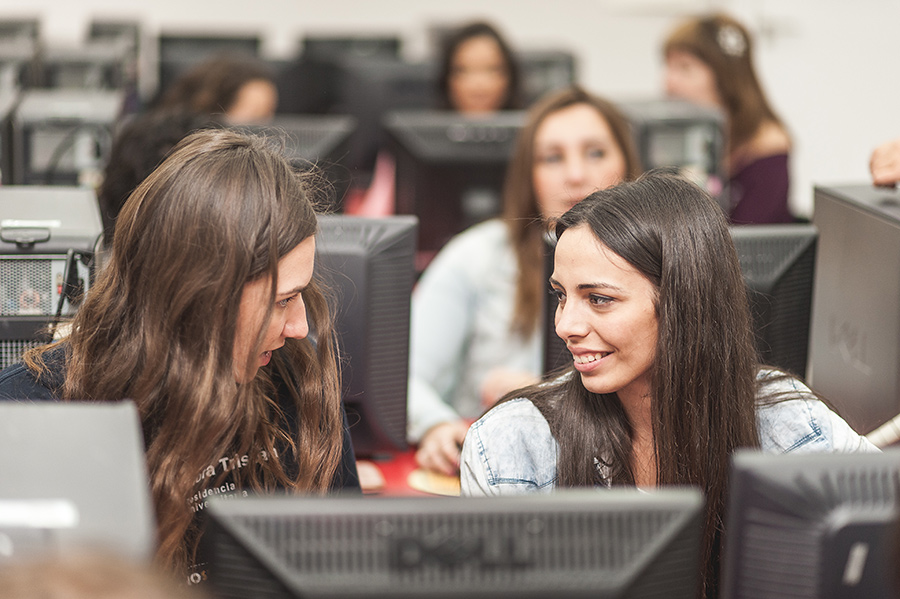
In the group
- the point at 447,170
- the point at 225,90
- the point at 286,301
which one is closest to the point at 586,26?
the point at 225,90

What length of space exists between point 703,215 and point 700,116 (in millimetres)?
1412

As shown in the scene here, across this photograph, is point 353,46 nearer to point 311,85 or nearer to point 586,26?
point 311,85

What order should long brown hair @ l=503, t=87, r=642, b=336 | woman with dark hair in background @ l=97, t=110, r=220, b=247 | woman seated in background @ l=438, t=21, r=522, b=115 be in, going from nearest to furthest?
woman with dark hair in background @ l=97, t=110, r=220, b=247 → long brown hair @ l=503, t=87, r=642, b=336 → woman seated in background @ l=438, t=21, r=522, b=115

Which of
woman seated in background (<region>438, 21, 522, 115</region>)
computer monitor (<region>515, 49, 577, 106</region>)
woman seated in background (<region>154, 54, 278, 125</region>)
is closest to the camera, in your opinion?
woman seated in background (<region>154, 54, 278, 125</region>)

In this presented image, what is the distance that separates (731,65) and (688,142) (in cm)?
76

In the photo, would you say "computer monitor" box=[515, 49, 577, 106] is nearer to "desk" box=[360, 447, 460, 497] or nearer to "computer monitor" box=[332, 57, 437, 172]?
"computer monitor" box=[332, 57, 437, 172]

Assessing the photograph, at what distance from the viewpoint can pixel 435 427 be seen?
189 cm

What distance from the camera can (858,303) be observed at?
4.82 feet

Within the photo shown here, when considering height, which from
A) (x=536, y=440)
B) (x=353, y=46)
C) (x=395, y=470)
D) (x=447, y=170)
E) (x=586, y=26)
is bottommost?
(x=395, y=470)

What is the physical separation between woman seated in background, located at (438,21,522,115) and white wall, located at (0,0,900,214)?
5.08ft

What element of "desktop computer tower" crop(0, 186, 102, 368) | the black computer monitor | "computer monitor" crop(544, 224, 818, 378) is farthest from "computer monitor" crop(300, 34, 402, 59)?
"desktop computer tower" crop(0, 186, 102, 368)

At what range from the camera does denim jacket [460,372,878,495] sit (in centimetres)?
131

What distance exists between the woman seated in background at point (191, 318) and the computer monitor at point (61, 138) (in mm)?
1120

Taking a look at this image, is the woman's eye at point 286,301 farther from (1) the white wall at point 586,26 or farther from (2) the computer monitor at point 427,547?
(1) the white wall at point 586,26
